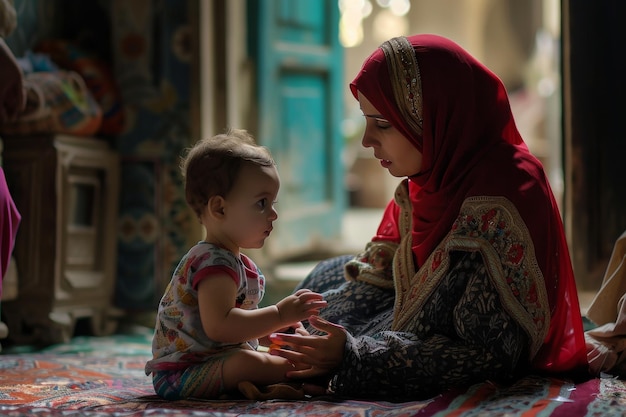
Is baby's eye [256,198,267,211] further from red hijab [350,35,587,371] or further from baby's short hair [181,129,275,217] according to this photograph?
red hijab [350,35,587,371]

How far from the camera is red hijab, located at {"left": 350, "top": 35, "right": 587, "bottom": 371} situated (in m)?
2.08

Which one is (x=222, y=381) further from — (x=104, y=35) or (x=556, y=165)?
(x=556, y=165)

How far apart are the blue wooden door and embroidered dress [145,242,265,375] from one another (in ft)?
7.56

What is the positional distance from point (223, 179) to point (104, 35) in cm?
238

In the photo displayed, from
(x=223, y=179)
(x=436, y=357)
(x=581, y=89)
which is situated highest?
(x=581, y=89)

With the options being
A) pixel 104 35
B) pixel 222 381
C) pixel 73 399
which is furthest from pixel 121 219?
pixel 222 381

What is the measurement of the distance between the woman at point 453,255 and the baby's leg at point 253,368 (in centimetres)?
3

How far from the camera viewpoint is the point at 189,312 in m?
2.01

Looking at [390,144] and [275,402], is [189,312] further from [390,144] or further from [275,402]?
[390,144]

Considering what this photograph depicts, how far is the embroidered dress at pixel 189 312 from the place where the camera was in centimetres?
199

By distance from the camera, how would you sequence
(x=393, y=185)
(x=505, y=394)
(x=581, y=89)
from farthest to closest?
(x=393, y=185), (x=581, y=89), (x=505, y=394)

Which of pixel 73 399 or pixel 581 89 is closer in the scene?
pixel 73 399

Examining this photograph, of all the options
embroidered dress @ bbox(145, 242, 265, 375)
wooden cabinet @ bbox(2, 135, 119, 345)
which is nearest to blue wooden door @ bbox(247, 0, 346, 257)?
wooden cabinet @ bbox(2, 135, 119, 345)

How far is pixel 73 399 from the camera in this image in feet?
7.12
